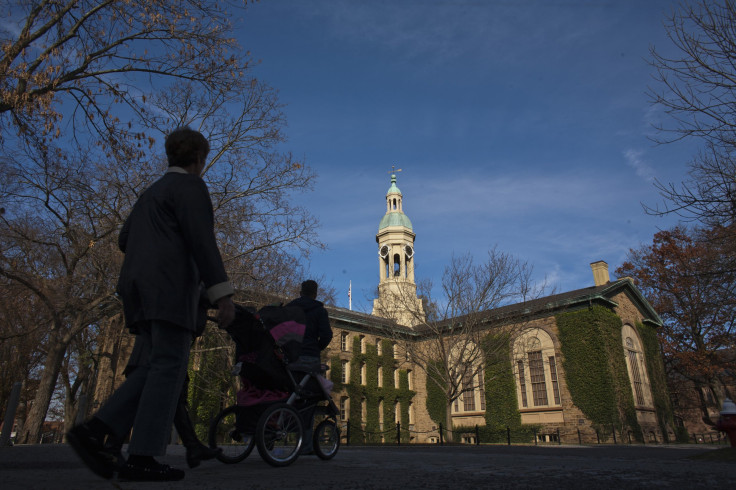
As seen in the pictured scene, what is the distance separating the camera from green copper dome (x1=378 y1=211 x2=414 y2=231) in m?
50.0

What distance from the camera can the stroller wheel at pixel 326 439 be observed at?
16.3ft

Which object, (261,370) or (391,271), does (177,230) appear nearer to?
(261,370)

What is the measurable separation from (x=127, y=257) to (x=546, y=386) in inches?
1290

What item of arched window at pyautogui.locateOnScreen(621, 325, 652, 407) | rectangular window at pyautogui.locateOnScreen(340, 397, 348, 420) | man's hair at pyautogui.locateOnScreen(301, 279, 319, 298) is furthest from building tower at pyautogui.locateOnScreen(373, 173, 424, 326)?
man's hair at pyautogui.locateOnScreen(301, 279, 319, 298)

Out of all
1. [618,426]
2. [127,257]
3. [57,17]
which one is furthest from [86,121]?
[618,426]

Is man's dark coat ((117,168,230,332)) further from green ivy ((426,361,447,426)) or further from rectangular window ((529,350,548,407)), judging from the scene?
green ivy ((426,361,447,426))

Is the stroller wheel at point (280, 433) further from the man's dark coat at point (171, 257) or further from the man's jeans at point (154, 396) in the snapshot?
the man's dark coat at point (171, 257)

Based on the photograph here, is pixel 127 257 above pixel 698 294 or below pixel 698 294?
below

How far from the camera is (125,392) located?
2869 millimetres

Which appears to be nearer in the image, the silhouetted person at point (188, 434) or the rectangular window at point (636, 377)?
the silhouetted person at point (188, 434)

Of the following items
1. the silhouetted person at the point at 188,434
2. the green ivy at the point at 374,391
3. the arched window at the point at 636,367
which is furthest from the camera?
the green ivy at the point at 374,391

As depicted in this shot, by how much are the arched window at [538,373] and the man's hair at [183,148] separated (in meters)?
30.1

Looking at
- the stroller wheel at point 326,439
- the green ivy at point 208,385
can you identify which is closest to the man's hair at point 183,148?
the stroller wheel at point 326,439

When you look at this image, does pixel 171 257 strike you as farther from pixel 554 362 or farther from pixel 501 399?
pixel 501 399
